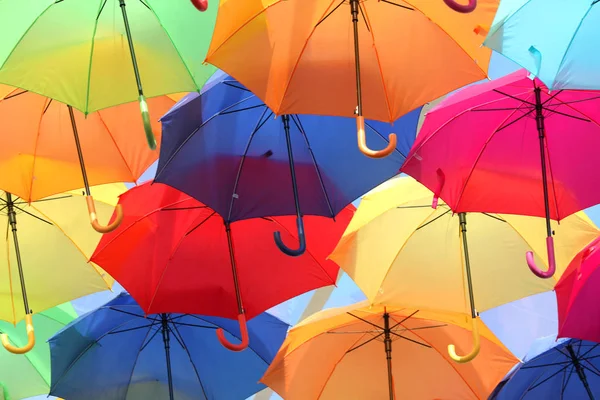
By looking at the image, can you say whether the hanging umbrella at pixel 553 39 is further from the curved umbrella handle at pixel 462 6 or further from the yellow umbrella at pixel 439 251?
the yellow umbrella at pixel 439 251

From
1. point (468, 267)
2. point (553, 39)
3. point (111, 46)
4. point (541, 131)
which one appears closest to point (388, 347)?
point (468, 267)

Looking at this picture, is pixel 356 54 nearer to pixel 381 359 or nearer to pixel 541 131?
pixel 541 131

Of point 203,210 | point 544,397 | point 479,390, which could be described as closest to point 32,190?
point 203,210

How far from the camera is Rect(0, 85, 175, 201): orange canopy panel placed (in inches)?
217

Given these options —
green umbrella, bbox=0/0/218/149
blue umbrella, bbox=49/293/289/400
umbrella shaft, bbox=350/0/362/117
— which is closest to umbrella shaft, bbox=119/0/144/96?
green umbrella, bbox=0/0/218/149

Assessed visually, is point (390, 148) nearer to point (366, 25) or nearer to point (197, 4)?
point (366, 25)

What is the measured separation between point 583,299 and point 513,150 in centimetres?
75

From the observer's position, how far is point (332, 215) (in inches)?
215

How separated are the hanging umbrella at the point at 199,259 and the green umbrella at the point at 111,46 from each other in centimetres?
91

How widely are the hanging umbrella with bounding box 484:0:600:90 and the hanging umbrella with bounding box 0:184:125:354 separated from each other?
2600 mm

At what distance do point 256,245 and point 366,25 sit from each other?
1.49 m

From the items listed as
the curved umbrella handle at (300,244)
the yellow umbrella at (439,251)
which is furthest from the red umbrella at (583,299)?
the curved umbrella handle at (300,244)

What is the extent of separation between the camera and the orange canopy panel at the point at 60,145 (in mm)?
5523

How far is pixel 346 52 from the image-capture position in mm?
4902
